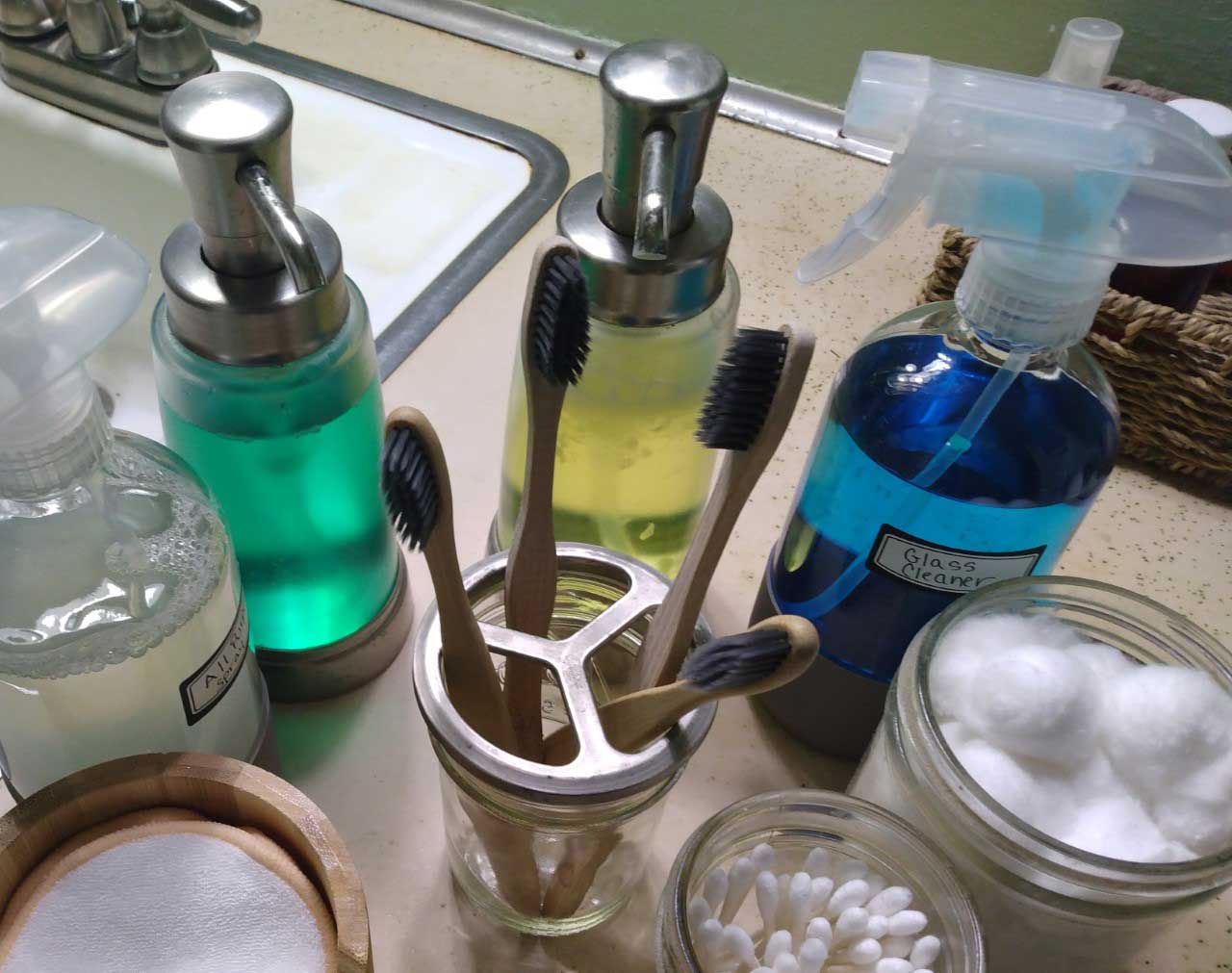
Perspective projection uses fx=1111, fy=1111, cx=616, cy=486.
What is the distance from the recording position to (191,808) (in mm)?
291

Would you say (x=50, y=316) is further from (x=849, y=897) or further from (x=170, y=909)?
(x=849, y=897)

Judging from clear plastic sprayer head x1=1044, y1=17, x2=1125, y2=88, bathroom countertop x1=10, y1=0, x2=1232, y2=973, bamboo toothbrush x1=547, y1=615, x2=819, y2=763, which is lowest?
bathroom countertop x1=10, y1=0, x2=1232, y2=973

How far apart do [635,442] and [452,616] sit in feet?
0.35

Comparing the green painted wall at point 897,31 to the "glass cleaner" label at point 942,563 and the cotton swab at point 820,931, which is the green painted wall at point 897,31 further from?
the cotton swab at point 820,931

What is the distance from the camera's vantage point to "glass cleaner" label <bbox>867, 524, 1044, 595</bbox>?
332mm

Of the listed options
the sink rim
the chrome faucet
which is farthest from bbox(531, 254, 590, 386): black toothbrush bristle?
the chrome faucet

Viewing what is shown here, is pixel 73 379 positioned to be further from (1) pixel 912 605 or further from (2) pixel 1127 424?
(2) pixel 1127 424

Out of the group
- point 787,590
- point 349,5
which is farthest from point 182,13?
point 787,590

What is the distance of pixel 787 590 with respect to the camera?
0.38 m

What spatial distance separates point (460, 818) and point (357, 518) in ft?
0.33

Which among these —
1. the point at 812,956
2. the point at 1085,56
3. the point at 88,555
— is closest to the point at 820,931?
the point at 812,956

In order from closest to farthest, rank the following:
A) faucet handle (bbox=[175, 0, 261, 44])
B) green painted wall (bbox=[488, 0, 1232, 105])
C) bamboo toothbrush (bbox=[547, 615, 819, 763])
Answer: bamboo toothbrush (bbox=[547, 615, 819, 763])
faucet handle (bbox=[175, 0, 261, 44])
green painted wall (bbox=[488, 0, 1232, 105])

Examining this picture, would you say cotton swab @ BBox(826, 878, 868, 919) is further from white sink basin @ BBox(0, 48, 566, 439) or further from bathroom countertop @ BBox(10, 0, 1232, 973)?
white sink basin @ BBox(0, 48, 566, 439)

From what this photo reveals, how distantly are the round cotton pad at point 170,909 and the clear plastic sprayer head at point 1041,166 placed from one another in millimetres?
229
